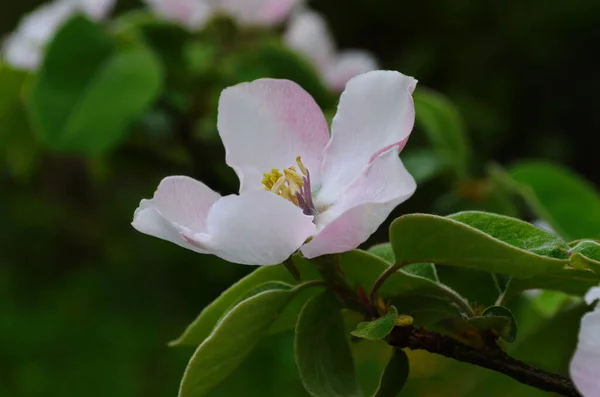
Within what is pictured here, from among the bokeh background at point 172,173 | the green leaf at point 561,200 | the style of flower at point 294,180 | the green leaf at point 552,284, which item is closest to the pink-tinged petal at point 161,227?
the style of flower at point 294,180

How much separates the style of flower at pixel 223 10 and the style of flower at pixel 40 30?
0.18 ft

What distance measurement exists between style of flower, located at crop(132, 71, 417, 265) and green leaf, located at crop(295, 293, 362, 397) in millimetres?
27

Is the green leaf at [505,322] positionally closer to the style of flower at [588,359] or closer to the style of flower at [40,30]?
the style of flower at [588,359]

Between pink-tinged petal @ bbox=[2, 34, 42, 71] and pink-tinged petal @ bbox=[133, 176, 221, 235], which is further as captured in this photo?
pink-tinged petal @ bbox=[2, 34, 42, 71]

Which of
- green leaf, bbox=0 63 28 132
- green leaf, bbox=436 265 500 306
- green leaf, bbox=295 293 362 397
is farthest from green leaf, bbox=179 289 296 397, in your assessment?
green leaf, bbox=0 63 28 132

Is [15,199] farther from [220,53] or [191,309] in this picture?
[220,53]

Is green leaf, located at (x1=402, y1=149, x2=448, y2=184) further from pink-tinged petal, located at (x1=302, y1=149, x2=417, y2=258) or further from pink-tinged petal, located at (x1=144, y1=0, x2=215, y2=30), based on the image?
pink-tinged petal, located at (x1=302, y1=149, x2=417, y2=258)

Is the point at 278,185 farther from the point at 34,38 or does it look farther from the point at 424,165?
the point at 34,38

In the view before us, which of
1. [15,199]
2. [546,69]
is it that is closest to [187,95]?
[15,199]

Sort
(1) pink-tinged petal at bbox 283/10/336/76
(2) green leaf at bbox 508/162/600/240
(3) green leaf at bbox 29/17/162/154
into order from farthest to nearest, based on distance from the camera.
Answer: (1) pink-tinged petal at bbox 283/10/336/76, (3) green leaf at bbox 29/17/162/154, (2) green leaf at bbox 508/162/600/240

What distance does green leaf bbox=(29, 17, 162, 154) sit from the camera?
1.92 feet

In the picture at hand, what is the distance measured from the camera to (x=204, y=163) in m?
0.74

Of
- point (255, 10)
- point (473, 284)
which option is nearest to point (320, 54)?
point (255, 10)

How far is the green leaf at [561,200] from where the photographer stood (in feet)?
1.57
